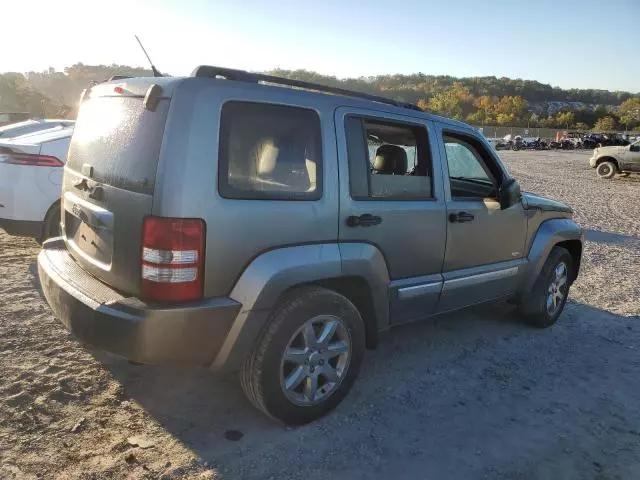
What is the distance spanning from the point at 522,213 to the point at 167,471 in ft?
11.1

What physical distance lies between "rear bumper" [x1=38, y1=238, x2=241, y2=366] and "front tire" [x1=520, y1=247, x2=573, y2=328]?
3.23 metres

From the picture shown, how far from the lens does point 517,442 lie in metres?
3.07

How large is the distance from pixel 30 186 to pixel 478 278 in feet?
15.3

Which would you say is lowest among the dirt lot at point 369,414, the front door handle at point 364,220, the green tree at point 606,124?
the dirt lot at point 369,414

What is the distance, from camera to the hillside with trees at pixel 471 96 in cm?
5907

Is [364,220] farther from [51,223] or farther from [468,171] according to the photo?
[51,223]

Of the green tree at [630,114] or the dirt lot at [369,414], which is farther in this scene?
the green tree at [630,114]

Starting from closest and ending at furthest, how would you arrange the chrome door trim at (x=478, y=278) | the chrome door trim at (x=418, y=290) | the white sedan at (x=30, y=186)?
the chrome door trim at (x=418, y=290)
the chrome door trim at (x=478, y=278)
the white sedan at (x=30, y=186)

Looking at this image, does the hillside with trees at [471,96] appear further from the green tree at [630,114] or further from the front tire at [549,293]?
the front tire at [549,293]

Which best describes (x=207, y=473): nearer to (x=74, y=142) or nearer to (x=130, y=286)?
(x=130, y=286)

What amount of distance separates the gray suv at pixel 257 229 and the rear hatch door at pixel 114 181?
1 cm

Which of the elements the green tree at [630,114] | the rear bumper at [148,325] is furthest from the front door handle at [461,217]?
the green tree at [630,114]

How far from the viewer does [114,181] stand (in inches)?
112

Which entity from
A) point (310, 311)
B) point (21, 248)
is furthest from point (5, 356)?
point (21, 248)
